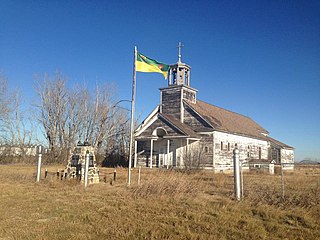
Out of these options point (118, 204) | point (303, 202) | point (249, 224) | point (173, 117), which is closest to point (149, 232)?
point (249, 224)

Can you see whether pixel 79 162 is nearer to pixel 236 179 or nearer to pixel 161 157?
pixel 236 179

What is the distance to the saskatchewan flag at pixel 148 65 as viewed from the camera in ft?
49.4

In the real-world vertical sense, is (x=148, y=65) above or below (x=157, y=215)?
above

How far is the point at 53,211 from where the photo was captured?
7965mm

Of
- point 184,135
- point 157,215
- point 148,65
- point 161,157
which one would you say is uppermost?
point 148,65

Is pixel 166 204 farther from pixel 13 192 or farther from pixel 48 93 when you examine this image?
pixel 48 93

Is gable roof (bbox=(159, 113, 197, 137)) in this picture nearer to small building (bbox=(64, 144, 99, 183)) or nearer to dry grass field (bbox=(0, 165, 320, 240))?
small building (bbox=(64, 144, 99, 183))

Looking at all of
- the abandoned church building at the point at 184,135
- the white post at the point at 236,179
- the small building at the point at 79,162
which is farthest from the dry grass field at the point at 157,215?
the abandoned church building at the point at 184,135

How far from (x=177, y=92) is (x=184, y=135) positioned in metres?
5.84

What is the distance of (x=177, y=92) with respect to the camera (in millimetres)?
29594

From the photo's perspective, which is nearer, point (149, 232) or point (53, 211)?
point (149, 232)

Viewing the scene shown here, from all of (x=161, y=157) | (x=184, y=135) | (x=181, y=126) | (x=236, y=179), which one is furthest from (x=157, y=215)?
(x=161, y=157)

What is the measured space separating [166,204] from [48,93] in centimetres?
3265

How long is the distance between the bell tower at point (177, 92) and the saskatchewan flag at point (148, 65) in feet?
43.9
